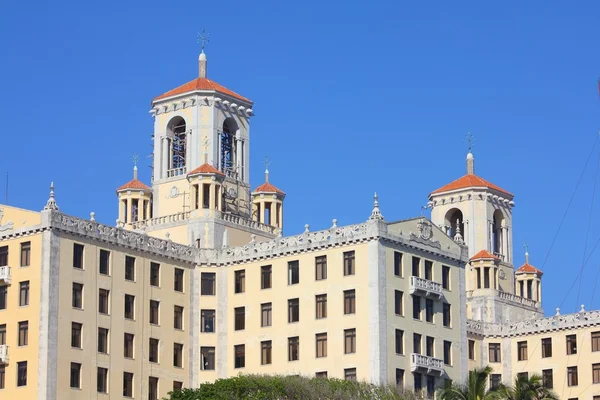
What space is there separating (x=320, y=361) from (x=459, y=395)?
15742mm

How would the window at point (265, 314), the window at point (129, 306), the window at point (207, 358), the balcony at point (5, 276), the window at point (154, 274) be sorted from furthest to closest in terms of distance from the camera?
the window at point (207, 358) → the window at point (265, 314) → the window at point (154, 274) → the window at point (129, 306) → the balcony at point (5, 276)

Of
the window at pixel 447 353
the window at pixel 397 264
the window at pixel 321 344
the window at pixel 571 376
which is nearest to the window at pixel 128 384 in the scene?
the window at pixel 321 344

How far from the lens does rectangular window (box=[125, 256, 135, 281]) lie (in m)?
142

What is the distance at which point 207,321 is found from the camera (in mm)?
147000

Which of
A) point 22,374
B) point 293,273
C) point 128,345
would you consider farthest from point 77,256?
point 293,273

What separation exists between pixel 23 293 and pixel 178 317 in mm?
14657

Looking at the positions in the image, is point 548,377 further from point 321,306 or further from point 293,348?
point 293,348

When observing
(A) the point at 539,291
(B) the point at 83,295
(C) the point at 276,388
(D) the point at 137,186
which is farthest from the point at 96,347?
(A) the point at 539,291

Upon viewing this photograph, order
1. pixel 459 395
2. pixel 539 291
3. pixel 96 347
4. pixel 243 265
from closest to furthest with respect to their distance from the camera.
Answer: pixel 459 395 < pixel 96 347 < pixel 243 265 < pixel 539 291

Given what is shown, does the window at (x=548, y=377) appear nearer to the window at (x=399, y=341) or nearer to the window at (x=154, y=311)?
the window at (x=399, y=341)

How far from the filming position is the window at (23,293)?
13625 cm

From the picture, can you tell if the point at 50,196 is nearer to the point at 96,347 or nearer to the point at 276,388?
the point at 96,347

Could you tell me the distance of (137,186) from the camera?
534ft

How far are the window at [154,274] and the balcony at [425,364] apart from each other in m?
21.5
